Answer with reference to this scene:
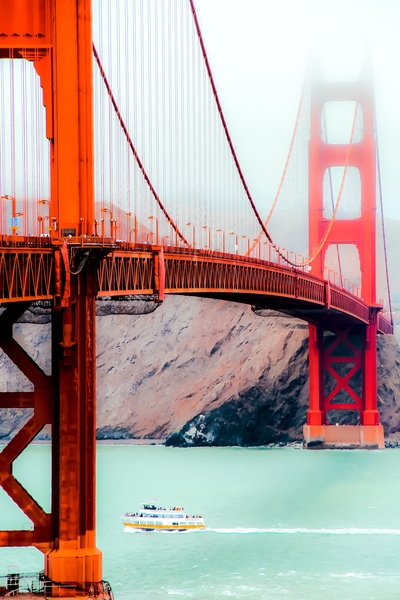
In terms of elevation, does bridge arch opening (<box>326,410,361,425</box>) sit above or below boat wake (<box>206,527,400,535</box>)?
above

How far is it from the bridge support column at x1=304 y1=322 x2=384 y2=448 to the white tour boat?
90.2 ft

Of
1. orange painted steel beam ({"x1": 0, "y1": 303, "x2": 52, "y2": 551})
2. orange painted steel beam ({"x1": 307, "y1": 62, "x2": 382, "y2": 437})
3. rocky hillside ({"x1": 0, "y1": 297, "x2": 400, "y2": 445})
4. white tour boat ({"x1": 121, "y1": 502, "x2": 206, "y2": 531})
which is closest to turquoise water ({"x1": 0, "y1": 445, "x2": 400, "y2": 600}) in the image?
white tour boat ({"x1": 121, "y1": 502, "x2": 206, "y2": 531})

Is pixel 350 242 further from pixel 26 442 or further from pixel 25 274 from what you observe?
pixel 25 274

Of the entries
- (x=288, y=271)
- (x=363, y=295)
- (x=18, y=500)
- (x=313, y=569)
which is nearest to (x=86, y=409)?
(x=18, y=500)

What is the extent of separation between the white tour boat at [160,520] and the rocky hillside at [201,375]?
797 inches

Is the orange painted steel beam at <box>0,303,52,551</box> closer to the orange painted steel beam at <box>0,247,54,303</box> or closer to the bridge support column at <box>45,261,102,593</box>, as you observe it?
the bridge support column at <box>45,261,102,593</box>

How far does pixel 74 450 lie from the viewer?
23.1 metres

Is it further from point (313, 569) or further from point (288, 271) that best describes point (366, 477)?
point (313, 569)

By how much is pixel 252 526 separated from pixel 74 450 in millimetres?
17802

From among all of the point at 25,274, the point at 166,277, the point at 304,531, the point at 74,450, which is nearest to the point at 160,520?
the point at 304,531

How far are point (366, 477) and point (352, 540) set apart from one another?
1608cm

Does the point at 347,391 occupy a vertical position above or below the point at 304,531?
above

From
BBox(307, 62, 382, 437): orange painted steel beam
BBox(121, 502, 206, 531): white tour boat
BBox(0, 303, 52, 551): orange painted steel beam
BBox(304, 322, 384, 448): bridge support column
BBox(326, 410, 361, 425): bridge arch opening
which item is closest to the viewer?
BBox(0, 303, 52, 551): orange painted steel beam

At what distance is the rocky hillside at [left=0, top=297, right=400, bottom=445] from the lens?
A: 7244 centimetres
